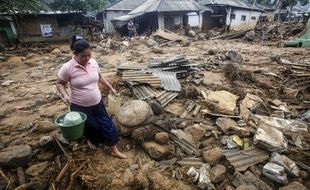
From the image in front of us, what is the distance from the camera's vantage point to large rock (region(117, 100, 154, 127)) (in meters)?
3.64

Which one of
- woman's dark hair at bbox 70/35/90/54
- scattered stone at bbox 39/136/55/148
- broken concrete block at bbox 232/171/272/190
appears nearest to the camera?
woman's dark hair at bbox 70/35/90/54

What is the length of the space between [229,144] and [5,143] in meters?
3.81

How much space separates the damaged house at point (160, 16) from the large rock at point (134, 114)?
16566mm

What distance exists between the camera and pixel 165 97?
16.1 ft

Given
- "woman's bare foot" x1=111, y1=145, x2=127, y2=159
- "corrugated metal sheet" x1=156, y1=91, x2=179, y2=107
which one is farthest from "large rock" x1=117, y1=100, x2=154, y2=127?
"corrugated metal sheet" x1=156, y1=91, x2=179, y2=107

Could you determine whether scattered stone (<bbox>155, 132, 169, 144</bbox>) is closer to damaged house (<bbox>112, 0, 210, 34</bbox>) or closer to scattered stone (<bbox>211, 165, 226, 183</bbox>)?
scattered stone (<bbox>211, 165, 226, 183</bbox>)

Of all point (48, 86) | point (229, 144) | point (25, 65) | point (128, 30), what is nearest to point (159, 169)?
point (229, 144)

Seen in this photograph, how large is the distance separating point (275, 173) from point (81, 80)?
289 cm

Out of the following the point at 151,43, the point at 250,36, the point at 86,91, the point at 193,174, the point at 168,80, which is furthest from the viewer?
the point at 250,36

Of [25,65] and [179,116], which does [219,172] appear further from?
[25,65]

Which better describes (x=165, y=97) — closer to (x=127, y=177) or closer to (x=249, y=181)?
(x=127, y=177)

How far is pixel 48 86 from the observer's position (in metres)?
6.80

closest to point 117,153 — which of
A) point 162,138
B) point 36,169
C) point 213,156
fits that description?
point 162,138

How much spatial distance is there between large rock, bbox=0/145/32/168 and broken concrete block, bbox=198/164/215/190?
247 cm
